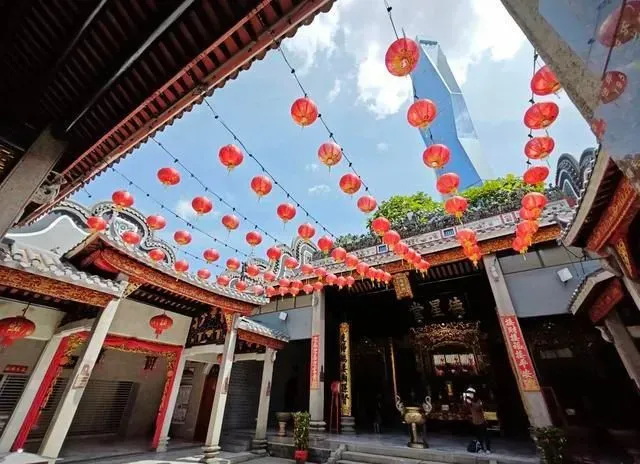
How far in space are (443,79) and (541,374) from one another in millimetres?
39096

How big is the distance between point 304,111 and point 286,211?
10.5ft

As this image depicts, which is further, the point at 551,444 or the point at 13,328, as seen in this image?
the point at 551,444

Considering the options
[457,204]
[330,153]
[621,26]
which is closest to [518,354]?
[457,204]

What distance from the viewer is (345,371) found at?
11.9 metres

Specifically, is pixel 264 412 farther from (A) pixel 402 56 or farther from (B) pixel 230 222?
(A) pixel 402 56

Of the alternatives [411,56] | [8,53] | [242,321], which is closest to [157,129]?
[8,53]

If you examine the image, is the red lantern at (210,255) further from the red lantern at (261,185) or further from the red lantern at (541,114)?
the red lantern at (541,114)

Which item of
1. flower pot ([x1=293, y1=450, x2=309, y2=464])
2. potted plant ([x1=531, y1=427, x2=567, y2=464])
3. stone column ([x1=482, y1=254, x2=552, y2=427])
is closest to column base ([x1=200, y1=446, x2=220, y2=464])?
flower pot ([x1=293, y1=450, x2=309, y2=464])

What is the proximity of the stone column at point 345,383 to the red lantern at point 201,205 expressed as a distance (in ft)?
27.4

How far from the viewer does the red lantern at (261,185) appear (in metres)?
6.60

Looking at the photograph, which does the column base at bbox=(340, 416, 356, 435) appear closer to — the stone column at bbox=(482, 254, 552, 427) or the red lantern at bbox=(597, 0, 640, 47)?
the stone column at bbox=(482, 254, 552, 427)

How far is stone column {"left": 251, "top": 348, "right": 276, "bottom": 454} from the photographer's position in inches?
377

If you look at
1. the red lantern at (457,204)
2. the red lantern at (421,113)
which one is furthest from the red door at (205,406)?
the red lantern at (421,113)

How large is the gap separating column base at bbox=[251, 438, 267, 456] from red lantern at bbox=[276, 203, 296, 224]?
7.79 meters
